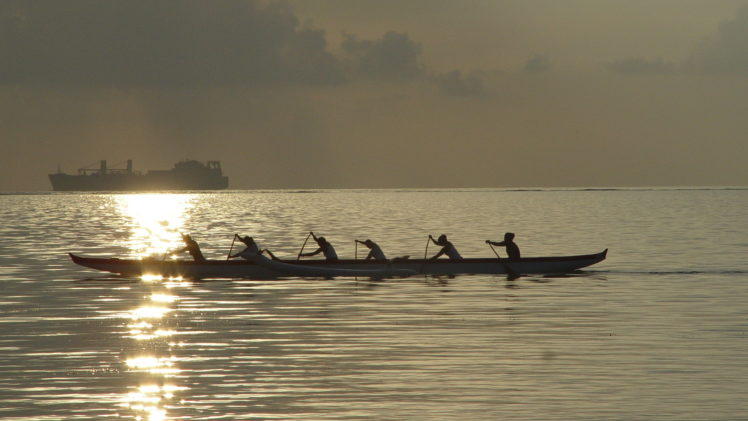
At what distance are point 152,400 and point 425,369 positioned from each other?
521cm

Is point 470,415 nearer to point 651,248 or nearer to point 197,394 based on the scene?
point 197,394

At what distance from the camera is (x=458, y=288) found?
40438 mm

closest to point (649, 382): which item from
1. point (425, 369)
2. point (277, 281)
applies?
point (425, 369)

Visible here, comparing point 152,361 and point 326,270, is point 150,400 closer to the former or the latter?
point 152,361

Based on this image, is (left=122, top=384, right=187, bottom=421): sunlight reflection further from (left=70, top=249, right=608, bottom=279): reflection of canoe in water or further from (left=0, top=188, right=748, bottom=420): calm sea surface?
(left=70, top=249, right=608, bottom=279): reflection of canoe in water

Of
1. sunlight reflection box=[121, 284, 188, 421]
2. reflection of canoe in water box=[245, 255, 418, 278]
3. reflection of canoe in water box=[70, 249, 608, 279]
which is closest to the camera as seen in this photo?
sunlight reflection box=[121, 284, 188, 421]

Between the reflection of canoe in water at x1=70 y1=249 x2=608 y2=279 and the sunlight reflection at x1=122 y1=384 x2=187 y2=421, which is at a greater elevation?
the reflection of canoe in water at x1=70 y1=249 x2=608 y2=279

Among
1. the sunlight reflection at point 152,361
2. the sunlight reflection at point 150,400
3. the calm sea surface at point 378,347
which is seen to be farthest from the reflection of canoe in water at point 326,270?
the sunlight reflection at point 150,400

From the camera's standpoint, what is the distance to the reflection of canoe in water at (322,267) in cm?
4469

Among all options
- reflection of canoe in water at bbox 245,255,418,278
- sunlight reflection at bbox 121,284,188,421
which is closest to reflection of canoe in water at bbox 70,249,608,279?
reflection of canoe in water at bbox 245,255,418,278

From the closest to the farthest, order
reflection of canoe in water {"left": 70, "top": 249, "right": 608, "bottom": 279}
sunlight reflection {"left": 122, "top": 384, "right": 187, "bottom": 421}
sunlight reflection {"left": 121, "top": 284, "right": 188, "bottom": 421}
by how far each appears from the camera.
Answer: sunlight reflection {"left": 122, "top": 384, "right": 187, "bottom": 421}, sunlight reflection {"left": 121, "top": 284, "right": 188, "bottom": 421}, reflection of canoe in water {"left": 70, "top": 249, "right": 608, "bottom": 279}

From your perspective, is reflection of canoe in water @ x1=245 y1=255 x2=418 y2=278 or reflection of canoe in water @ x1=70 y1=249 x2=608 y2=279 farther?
reflection of canoe in water @ x1=70 y1=249 x2=608 y2=279

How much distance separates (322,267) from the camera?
4494 cm

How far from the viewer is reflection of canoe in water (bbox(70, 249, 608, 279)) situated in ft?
147
